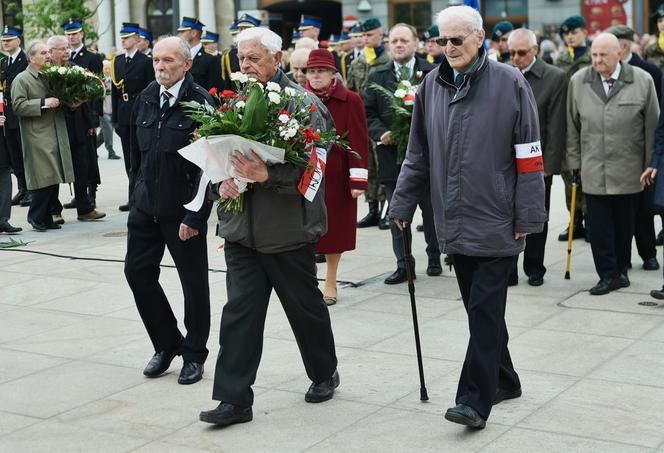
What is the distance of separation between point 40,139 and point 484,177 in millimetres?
8237

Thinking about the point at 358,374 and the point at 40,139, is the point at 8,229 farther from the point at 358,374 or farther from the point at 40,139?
the point at 358,374

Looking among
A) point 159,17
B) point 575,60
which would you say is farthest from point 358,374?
point 159,17

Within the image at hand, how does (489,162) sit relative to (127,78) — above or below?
below

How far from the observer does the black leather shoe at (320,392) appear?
6.05 meters

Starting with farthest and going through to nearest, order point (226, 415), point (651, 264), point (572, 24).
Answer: point (572, 24), point (651, 264), point (226, 415)

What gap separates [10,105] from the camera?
13.1 metres

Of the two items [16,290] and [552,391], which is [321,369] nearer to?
[552,391]

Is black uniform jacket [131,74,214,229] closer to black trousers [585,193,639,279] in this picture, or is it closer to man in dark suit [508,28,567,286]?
man in dark suit [508,28,567,286]

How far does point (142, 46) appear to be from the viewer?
14.5 m

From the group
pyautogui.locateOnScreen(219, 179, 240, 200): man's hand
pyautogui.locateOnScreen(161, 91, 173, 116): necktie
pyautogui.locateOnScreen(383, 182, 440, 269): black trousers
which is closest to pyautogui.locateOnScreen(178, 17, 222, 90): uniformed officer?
pyautogui.locateOnScreen(383, 182, 440, 269): black trousers

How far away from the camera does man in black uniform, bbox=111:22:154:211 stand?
13.6 meters

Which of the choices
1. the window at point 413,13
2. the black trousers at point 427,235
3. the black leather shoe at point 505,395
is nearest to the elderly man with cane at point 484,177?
the black leather shoe at point 505,395

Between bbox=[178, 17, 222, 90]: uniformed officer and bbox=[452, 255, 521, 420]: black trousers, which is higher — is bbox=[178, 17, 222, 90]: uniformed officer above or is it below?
above

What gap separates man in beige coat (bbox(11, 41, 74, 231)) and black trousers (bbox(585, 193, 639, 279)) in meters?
6.23
